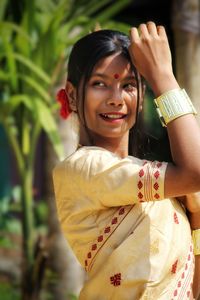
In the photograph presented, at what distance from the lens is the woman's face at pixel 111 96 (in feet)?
7.07

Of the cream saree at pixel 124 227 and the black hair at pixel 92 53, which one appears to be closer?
the cream saree at pixel 124 227

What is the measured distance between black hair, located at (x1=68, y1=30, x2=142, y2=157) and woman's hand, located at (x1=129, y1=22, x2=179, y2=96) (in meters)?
0.12

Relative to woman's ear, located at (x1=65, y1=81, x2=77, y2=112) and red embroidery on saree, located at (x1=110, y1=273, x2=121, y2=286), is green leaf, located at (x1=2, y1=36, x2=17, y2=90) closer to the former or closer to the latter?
woman's ear, located at (x1=65, y1=81, x2=77, y2=112)

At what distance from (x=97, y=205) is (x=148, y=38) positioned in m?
0.49

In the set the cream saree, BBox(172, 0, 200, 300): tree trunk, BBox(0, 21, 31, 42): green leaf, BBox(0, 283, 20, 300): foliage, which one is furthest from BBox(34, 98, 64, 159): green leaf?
the cream saree

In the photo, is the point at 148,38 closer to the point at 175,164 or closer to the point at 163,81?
the point at 163,81

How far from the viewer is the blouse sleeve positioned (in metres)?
1.98

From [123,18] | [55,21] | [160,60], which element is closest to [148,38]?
[160,60]

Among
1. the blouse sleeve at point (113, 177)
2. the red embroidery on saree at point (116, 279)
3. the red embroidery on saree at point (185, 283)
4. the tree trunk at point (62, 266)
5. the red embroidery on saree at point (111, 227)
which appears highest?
the blouse sleeve at point (113, 177)

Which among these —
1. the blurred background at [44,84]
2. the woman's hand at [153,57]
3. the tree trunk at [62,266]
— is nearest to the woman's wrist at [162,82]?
the woman's hand at [153,57]

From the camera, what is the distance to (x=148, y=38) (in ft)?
6.72

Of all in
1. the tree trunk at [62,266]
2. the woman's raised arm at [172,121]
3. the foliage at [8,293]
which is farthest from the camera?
the foliage at [8,293]

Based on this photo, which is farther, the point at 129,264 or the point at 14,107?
the point at 14,107

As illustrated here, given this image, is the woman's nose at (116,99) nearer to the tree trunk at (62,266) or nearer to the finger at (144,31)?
the finger at (144,31)
